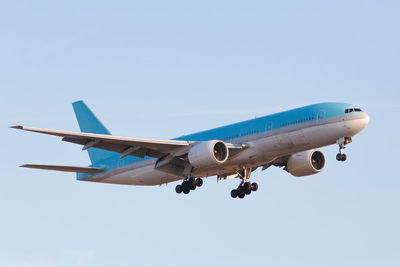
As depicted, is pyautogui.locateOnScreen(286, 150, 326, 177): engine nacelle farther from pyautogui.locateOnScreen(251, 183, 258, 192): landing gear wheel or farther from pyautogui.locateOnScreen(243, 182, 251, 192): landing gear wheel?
pyautogui.locateOnScreen(243, 182, 251, 192): landing gear wheel

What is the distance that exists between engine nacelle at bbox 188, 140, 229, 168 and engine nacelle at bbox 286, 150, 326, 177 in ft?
23.6

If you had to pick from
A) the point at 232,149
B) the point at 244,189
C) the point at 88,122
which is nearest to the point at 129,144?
the point at 232,149

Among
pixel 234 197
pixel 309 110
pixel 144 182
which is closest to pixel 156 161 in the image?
pixel 144 182

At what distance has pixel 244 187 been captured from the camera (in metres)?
55.1

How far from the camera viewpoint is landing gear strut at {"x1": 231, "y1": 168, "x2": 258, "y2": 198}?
Result: 2157 inches

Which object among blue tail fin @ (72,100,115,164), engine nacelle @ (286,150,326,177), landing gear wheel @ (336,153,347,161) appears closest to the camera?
landing gear wheel @ (336,153,347,161)


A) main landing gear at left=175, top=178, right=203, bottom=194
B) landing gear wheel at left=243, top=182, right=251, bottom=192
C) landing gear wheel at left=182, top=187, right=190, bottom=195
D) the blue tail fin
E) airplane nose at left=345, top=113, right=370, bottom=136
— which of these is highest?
the blue tail fin

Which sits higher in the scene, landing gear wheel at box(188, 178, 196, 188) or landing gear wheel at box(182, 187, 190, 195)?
landing gear wheel at box(188, 178, 196, 188)

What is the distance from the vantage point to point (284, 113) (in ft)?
162

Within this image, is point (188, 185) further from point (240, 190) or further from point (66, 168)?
point (66, 168)

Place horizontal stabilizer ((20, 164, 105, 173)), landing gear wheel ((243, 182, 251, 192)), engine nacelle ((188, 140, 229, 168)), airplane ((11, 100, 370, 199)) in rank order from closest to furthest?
1. airplane ((11, 100, 370, 199))
2. engine nacelle ((188, 140, 229, 168))
3. horizontal stabilizer ((20, 164, 105, 173))
4. landing gear wheel ((243, 182, 251, 192))

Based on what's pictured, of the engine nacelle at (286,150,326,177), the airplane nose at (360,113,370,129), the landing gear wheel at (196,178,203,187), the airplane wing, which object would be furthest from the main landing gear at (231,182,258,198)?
the airplane nose at (360,113,370,129)

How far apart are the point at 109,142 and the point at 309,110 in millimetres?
12489

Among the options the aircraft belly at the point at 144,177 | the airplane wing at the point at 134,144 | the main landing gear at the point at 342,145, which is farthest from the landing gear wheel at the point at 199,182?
the main landing gear at the point at 342,145
